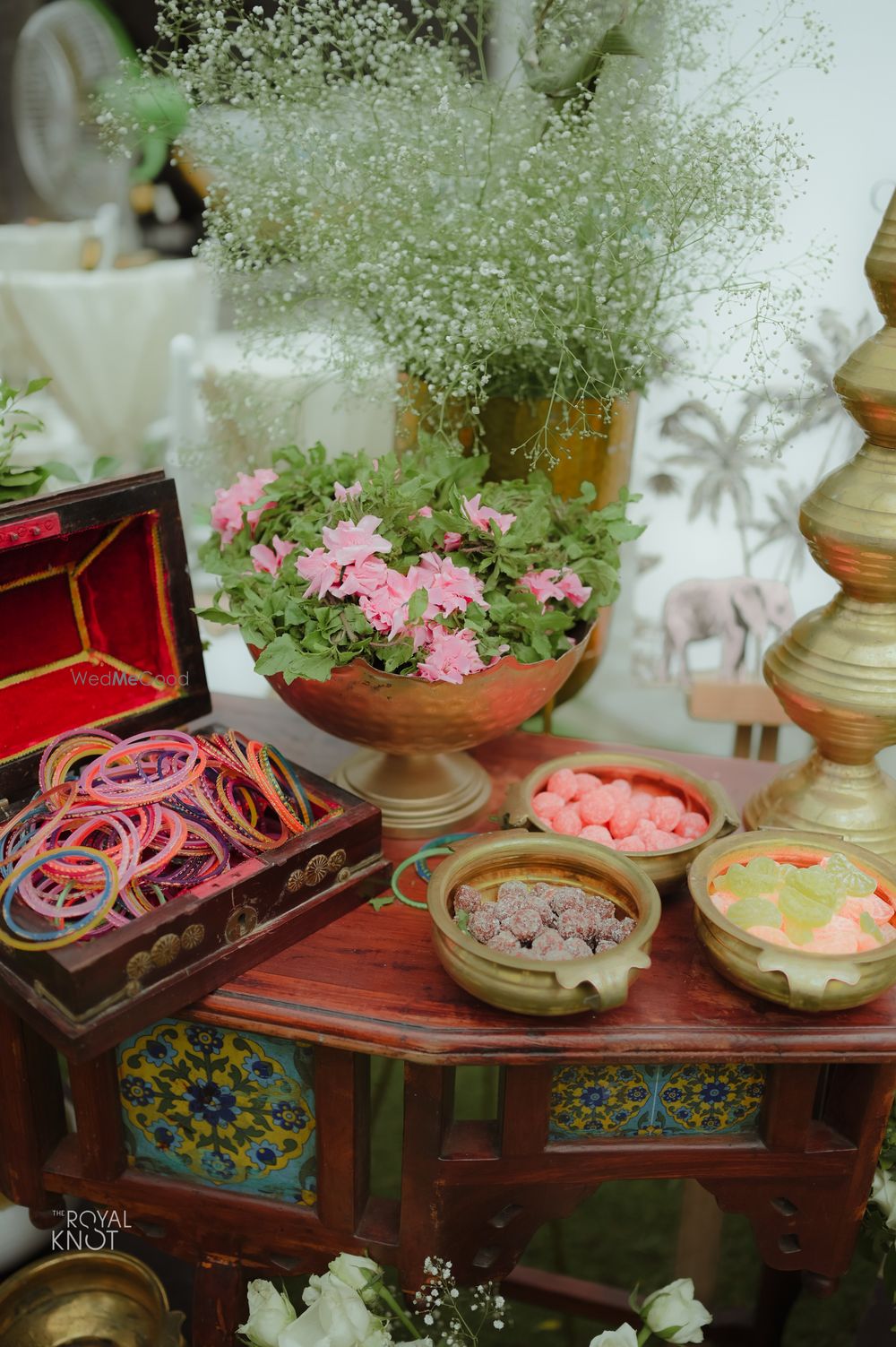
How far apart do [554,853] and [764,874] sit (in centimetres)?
22

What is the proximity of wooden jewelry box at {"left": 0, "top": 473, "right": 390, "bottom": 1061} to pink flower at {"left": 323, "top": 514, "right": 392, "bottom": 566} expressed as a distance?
0.92 ft

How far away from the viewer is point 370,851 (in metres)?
1.32

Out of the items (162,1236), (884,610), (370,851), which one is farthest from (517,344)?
(162,1236)

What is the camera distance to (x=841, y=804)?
53.8 inches

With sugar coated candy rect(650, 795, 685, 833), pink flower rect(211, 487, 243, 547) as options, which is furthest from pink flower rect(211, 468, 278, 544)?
sugar coated candy rect(650, 795, 685, 833)

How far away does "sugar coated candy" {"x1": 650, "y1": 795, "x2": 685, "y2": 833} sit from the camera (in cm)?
134

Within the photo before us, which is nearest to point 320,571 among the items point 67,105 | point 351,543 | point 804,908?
point 351,543

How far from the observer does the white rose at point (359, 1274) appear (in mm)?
1104

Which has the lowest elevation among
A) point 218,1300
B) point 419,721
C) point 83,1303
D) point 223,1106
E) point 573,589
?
point 83,1303

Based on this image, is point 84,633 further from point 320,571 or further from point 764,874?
point 764,874

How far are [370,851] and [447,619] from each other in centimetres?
29

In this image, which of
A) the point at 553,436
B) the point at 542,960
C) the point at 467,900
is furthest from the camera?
the point at 553,436

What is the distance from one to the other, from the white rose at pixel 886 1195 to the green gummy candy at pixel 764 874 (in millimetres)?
406

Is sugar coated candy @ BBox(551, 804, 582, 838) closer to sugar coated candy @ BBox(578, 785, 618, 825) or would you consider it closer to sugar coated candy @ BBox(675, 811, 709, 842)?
sugar coated candy @ BBox(578, 785, 618, 825)
